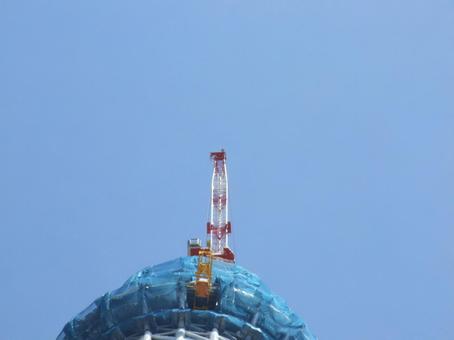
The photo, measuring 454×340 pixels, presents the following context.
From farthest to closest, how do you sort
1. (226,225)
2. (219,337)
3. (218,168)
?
(218,168)
(226,225)
(219,337)

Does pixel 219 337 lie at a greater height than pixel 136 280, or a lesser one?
lesser

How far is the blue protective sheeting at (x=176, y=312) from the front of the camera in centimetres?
4847

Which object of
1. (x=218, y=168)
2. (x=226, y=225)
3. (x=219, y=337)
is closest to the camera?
A: (x=219, y=337)

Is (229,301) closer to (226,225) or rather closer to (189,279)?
(189,279)

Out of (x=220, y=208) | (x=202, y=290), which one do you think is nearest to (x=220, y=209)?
(x=220, y=208)

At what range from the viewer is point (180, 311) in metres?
48.4

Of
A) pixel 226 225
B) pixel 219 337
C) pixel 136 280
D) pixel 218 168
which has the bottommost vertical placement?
pixel 219 337

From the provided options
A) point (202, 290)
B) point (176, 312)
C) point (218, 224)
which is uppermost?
point (218, 224)

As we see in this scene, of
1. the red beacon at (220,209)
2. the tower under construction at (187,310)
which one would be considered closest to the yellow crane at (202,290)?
the tower under construction at (187,310)

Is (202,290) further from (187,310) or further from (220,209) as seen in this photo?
(220,209)

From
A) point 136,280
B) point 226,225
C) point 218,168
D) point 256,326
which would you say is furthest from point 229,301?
point 218,168

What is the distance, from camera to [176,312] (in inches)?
1903

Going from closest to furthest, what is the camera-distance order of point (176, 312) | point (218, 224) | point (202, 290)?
1. point (176, 312)
2. point (202, 290)
3. point (218, 224)

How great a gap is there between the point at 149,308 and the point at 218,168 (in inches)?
1543
